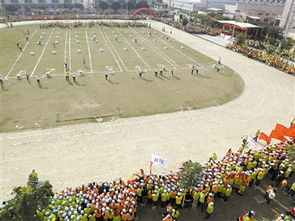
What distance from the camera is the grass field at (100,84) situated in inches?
840

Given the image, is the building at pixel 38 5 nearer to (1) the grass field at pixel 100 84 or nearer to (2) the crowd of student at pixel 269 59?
(1) the grass field at pixel 100 84

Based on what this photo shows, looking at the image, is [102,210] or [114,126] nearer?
[102,210]

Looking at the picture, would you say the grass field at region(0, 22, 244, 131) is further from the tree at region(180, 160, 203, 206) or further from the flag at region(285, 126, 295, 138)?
the tree at region(180, 160, 203, 206)

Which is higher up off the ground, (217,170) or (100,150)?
(217,170)

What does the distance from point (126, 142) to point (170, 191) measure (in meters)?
6.50

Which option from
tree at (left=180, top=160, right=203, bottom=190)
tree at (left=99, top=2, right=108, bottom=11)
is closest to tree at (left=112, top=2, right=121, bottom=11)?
tree at (left=99, top=2, right=108, bottom=11)

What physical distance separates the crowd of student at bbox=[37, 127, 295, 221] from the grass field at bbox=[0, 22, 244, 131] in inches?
366

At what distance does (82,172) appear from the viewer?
48.4 ft

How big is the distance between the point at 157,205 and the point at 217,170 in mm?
3787

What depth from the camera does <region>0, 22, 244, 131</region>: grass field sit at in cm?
2134

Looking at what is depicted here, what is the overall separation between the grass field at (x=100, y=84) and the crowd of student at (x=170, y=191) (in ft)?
30.5

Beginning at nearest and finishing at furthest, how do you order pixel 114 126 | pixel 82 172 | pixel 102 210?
pixel 102 210 < pixel 82 172 < pixel 114 126

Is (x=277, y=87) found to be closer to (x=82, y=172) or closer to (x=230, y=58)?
(x=230, y=58)

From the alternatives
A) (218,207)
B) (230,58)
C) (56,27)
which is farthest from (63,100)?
(56,27)
